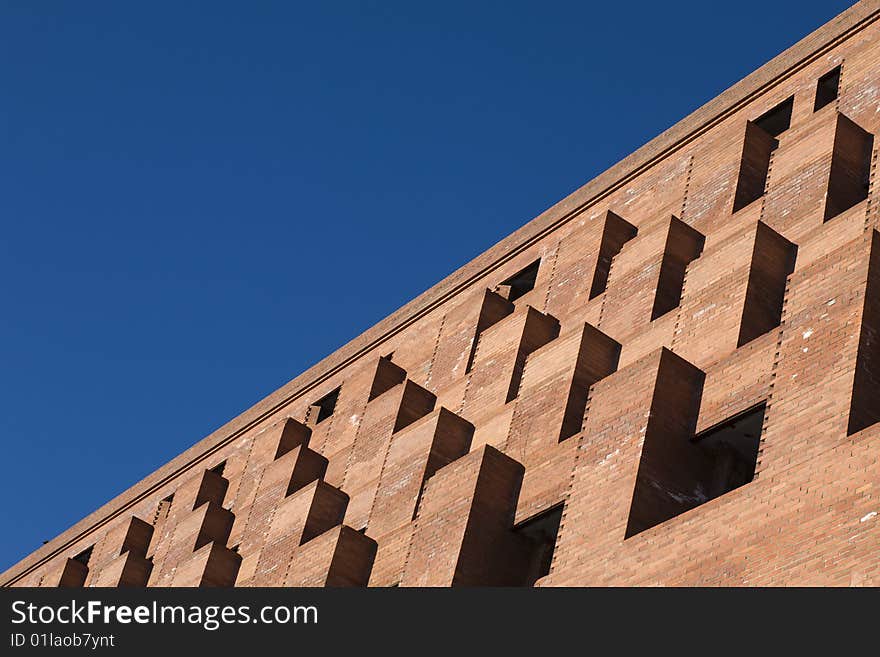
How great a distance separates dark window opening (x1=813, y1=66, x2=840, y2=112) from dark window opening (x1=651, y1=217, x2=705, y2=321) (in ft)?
11.9

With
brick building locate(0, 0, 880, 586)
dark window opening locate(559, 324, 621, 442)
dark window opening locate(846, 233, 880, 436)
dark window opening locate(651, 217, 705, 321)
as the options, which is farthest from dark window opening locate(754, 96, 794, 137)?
dark window opening locate(846, 233, 880, 436)

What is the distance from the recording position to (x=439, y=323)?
3750 cm

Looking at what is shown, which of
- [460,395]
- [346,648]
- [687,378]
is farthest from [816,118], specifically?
[346,648]

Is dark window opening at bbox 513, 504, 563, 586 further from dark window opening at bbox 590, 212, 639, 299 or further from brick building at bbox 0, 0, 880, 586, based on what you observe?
dark window opening at bbox 590, 212, 639, 299

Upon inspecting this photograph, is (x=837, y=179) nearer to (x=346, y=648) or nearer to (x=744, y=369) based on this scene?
(x=744, y=369)

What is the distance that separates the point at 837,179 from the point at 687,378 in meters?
A: 4.97

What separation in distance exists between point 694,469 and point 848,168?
6613 millimetres

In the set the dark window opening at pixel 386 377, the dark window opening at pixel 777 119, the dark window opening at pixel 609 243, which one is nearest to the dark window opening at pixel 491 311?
the dark window opening at pixel 609 243

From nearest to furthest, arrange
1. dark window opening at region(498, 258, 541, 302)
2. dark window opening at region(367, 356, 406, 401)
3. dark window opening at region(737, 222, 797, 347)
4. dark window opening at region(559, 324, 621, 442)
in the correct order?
1. dark window opening at region(737, 222, 797, 347)
2. dark window opening at region(559, 324, 621, 442)
3. dark window opening at region(498, 258, 541, 302)
4. dark window opening at region(367, 356, 406, 401)

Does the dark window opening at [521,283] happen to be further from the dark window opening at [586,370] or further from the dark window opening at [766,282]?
the dark window opening at [766,282]

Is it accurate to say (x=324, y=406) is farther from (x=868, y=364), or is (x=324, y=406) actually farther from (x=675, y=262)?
(x=868, y=364)

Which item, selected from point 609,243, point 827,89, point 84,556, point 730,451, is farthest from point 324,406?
point 730,451

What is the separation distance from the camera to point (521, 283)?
36750 millimetres

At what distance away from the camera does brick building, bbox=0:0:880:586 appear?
2262 cm
